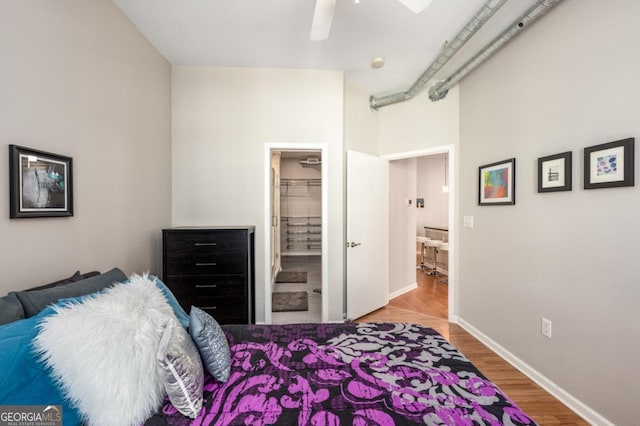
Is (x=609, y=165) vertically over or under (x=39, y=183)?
over

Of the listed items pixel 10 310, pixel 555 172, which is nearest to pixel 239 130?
pixel 10 310

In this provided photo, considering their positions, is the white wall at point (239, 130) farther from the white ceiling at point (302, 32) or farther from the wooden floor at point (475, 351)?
the wooden floor at point (475, 351)

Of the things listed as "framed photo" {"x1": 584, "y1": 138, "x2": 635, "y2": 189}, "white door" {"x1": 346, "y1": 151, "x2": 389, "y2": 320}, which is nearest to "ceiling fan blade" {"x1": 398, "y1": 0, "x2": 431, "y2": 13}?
"framed photo" {"x1": 584, "y1": 138, "x2": 635, "y2": 189}

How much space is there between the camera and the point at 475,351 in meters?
2.52

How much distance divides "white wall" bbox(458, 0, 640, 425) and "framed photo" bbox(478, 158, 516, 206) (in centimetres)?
6

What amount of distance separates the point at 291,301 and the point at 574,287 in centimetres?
304

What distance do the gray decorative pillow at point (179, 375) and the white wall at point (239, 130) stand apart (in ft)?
6.41

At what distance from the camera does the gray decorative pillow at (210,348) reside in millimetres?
1175

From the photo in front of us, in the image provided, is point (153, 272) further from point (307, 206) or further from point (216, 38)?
point (307, 206)

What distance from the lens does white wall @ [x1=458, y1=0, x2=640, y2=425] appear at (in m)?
1.52

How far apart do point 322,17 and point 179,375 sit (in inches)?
80.3

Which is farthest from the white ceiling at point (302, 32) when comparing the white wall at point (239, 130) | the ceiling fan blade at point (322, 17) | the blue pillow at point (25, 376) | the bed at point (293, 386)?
the blue pillow at point (25, 376)

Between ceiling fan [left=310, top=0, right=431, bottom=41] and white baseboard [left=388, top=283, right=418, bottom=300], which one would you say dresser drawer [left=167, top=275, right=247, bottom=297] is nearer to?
ceiling fan [left=310, top=0, right=431, bottom=41]

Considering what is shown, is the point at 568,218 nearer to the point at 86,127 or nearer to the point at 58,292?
the point at 58,292
